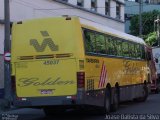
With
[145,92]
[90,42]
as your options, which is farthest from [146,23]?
[90,42]

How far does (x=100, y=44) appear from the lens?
60.8ft

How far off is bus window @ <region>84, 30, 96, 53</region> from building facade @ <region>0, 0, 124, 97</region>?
35.8 ft

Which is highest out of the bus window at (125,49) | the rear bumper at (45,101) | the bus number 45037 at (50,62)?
the bus window at (125,49)

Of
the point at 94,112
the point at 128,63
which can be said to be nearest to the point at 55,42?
the point at 94,112

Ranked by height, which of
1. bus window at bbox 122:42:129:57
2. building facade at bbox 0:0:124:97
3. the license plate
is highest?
building facade at bbox 0:0:124:97

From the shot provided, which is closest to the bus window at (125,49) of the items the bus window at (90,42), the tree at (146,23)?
the bus window at (90,42)

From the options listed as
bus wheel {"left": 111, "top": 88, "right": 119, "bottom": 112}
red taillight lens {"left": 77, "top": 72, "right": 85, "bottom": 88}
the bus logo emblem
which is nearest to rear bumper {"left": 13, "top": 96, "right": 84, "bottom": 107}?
red taillight lens {"left": 77, "top": 72, "right": 85, "bottom": 88}

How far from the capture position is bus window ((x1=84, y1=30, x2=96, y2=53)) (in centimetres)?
1689

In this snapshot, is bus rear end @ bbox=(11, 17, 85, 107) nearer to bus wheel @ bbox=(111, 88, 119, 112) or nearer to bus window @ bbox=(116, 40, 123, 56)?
bus wheel @ bbox=(111, 88, 119, 112)

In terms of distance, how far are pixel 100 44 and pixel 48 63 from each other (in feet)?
9.64

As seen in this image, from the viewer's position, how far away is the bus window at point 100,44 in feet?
59.9

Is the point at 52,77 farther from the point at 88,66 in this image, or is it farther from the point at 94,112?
the point at 94,112

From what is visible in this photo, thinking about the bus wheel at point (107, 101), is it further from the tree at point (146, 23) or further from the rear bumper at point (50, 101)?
→ the tree at point (146, 23)

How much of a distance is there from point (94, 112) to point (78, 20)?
4.45 meters
